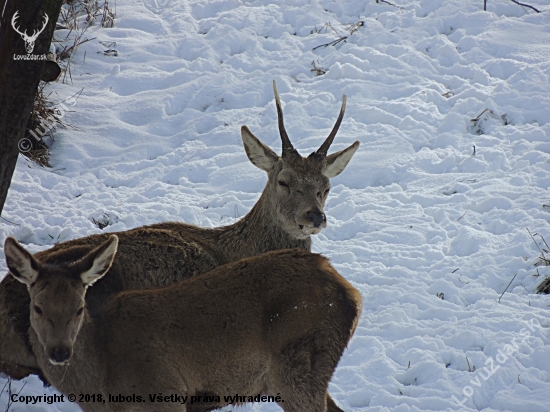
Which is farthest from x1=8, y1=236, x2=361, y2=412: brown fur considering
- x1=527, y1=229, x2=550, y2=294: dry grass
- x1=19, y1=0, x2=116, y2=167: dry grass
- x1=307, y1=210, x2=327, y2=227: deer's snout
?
x1=19, y1=0, x2=116, y2=167: dry grass

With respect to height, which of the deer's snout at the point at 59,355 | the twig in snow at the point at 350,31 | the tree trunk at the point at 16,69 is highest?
the tree trunk at the point at 16,69

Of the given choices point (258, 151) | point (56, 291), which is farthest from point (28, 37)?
point (258, 151)

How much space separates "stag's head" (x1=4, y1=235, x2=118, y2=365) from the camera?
469 cm

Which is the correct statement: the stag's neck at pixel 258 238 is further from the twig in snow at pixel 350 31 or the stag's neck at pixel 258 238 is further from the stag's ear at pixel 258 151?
the twig in snow at pixel 350 31

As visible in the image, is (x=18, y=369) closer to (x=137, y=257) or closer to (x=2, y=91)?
(x=137, y=257)

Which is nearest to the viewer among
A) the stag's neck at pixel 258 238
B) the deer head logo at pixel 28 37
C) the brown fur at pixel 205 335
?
the brown fur at pixel 205 335

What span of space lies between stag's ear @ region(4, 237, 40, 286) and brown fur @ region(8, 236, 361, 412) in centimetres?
1

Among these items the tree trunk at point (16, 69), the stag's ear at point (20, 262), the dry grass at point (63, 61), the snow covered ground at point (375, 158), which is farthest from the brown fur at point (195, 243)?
the dry grass at point (63, 61)

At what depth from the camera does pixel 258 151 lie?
7199 mm

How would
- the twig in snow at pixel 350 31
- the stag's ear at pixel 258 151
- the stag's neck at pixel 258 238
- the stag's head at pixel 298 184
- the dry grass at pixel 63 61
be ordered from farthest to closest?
the twig in snow at pixel 350 31, the dry grass at pixel 63 61, the stag's ear at pixel 258 151, the stag's neck at pixel 258 238, the stag's head at pixel 298 184

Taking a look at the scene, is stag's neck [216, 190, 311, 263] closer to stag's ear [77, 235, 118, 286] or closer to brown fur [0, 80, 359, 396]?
brown fur [0, 80, 359, 396]

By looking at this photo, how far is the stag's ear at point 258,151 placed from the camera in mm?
7125

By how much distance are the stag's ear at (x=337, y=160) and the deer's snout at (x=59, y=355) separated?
3312 millimetres

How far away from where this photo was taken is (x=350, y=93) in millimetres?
11211
